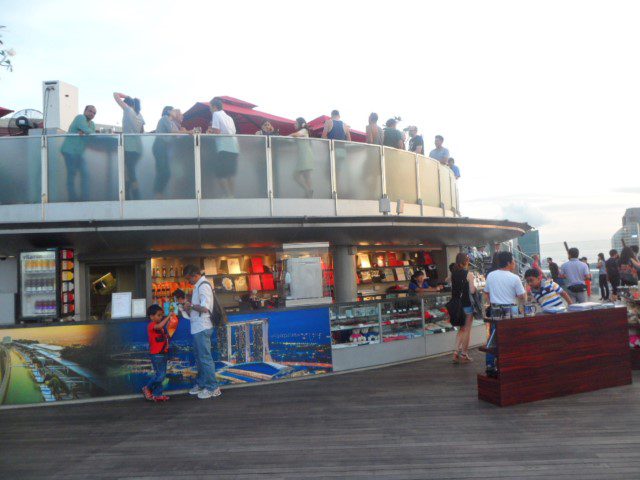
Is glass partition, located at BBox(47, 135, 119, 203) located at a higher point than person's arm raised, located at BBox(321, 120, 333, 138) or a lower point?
lower

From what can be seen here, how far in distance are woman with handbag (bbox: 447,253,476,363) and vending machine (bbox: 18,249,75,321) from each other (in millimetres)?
7083

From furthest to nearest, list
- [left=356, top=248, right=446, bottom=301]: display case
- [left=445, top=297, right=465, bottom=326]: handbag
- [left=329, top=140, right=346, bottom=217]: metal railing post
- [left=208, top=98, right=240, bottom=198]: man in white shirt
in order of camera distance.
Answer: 1. [left=356, top=248, right=446, bottom=301]: display case
2. [left=329, top=140, right=346, bottom=217]: metal railing post
3. [left=208, top=98, right=240, bottom=198]: man in white shirt
4. [left=445, top=297, right=465, bottom=326]: handbag

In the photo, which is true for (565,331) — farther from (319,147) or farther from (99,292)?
(99,292)

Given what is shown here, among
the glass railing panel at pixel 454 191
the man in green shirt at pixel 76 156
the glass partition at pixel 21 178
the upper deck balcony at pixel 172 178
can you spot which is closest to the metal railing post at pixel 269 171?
the upper deck balcony at pixel 172 178

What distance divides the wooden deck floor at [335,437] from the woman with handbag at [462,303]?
1682 mm

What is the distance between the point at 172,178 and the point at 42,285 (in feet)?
9.73

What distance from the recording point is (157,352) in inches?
299

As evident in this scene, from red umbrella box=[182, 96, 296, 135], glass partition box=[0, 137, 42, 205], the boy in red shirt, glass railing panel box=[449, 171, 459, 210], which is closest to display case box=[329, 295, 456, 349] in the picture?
the boy in red shirt

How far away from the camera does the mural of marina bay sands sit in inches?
300

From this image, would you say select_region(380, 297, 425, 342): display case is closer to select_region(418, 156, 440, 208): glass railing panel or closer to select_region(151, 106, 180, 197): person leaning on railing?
select_region(418, 156, 440, 208): glass railing panel

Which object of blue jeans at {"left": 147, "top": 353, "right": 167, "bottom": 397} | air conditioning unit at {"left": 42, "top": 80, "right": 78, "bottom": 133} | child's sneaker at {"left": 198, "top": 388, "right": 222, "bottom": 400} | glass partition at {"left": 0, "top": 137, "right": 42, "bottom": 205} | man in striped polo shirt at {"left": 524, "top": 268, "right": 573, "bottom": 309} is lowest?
child's sneaker at {"left": 198, "top": 388, "right": 222, "bottom": 400}

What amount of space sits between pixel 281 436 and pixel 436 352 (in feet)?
18.1

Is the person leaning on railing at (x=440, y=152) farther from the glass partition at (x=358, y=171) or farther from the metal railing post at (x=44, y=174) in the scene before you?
the metal railing post at (x=44, y=174)

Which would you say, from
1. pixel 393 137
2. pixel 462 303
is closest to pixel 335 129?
pixel 393 137
